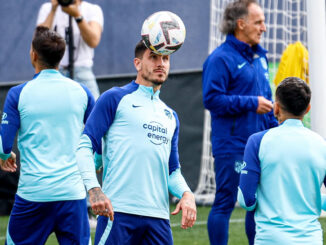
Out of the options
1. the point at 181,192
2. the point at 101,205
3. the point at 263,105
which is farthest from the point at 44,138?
the point at 263,105

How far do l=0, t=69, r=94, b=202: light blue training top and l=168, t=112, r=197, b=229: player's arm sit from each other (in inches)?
36.5

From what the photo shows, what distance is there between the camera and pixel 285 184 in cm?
376

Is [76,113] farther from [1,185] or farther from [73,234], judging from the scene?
[1,185]

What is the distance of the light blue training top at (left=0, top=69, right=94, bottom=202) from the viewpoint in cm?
466

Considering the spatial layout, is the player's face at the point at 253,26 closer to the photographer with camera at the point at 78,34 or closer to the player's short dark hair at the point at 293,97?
the player's short dark hair at the point at 293,97

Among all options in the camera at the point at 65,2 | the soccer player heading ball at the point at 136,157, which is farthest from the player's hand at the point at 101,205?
the camera at the point at 65,2

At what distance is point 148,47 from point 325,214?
119 inches

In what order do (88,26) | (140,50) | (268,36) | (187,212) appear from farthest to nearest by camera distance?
1. (268,36)
2. (88,26)
3. (140,50)
4. (187,212)

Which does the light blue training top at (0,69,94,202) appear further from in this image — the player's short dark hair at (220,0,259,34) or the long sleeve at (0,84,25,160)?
the player's short dark hair at (220,0,259,34)

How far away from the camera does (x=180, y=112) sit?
33.2 feet

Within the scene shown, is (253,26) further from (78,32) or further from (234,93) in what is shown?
(78,32)

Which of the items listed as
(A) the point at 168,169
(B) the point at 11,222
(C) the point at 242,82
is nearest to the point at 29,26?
(C) the point at 242,82

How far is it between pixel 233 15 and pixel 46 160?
2.18 meters

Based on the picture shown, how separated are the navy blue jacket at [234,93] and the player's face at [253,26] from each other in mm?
91
